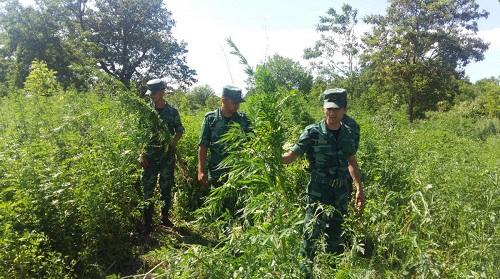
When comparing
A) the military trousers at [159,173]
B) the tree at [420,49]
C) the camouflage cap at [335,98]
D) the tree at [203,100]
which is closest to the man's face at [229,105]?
the military trousers at [159,173]

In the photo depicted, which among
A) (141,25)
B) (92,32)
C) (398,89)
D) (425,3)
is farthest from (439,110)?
(92,32)

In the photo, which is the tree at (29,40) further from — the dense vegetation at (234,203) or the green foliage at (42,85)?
A: the dense vegetation at (234,203)

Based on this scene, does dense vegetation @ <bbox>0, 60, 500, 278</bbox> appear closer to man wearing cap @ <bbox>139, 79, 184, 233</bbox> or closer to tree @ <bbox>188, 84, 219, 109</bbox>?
man wearing cap @ <bbox>139, 79, 184, 233</bbox>

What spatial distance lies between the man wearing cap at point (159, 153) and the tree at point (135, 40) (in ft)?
93.0

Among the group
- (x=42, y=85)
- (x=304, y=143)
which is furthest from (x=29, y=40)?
(x=304, y=143)

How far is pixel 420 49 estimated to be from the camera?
2447 centimetres

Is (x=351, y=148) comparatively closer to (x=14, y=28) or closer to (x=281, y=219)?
(x=281, y=219)

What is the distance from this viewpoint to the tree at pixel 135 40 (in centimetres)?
3262

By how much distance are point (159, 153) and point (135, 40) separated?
3017cm

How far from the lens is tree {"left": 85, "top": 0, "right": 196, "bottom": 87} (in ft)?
107

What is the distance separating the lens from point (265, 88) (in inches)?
110

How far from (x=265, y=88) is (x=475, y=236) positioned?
1.66 meters

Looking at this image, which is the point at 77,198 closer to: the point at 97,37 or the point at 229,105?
the point at 229,105

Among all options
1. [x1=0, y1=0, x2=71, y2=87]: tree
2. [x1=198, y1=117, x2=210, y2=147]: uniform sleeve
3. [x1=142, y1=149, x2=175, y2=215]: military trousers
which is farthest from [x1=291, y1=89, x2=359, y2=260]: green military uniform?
[x1=0, y1=0, x2=71, y2=87]: tree
